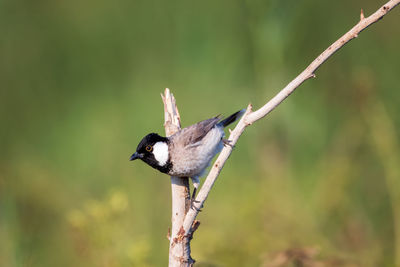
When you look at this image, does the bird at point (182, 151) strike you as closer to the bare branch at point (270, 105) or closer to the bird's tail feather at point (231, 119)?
the bird's tail feather at point (231, 119)

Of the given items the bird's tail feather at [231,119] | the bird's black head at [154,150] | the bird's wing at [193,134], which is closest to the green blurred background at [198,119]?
the bird's black head at [154,150]

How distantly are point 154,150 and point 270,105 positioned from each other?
1.26 meters

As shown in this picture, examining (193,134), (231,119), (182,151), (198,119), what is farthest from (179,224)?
(198,119)

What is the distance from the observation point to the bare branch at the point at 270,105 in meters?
2.18

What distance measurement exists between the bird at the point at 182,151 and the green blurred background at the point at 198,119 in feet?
1.26

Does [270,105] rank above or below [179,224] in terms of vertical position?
above

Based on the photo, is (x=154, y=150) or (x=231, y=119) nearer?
(x=154, y=150)

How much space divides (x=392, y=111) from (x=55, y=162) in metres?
3.48

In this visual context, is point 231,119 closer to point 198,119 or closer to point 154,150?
point 154,150

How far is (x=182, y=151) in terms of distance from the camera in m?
3.37

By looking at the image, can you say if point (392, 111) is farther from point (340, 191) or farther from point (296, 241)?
point (296, 241)

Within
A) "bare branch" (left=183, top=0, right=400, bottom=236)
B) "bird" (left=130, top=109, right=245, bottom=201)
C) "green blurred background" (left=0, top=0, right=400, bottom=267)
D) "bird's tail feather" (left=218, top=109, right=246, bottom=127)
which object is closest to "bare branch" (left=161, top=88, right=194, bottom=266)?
"bare branch" (left=183, top=0, right=400, bottom=236)

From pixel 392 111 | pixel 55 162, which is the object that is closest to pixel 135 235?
pixel 55 162

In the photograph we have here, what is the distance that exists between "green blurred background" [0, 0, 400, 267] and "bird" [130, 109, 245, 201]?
0.38m
